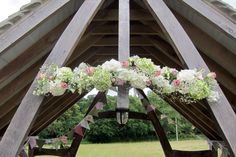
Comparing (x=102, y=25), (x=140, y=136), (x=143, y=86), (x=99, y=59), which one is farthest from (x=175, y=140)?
(x=143, y=86)

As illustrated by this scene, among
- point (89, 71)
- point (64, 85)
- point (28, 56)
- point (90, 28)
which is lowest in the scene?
point (64, 85)

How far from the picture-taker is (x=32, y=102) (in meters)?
2.89

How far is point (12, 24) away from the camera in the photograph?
2.99 m

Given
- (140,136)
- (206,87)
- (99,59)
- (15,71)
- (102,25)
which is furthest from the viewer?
(140,136)

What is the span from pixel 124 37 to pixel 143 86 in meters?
0.40

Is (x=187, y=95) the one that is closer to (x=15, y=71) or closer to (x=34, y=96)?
(x=34, y=96)

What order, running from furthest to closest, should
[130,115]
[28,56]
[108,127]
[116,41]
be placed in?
[108,127], [130,115], [116,41], [28,56]

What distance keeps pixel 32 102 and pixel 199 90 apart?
1248 millimetres

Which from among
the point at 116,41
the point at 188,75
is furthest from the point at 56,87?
the point at 116,41

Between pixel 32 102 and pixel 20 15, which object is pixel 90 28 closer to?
pixel 20 15

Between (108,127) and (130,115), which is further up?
(108,127)

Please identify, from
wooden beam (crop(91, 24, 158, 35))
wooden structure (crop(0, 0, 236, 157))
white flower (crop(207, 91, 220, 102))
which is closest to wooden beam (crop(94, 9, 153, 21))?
wooden structure (crop(0, 0, 236, 157))

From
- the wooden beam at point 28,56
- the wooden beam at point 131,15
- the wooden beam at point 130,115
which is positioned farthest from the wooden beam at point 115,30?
the wooden beam at point 130,115

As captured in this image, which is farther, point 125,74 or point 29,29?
point 29,29
